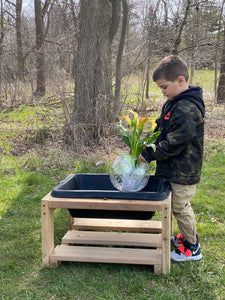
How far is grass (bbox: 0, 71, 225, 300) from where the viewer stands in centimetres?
210

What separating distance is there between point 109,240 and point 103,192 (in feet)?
2.02

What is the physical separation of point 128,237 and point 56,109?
366cm

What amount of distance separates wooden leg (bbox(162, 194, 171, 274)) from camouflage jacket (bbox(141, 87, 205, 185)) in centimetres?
28

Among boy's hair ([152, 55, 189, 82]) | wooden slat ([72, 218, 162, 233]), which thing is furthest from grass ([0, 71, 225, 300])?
boy's hair ([152, 55, 189, 82])

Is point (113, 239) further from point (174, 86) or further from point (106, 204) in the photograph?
point (174, 86)

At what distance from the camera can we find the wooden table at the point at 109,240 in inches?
85.2

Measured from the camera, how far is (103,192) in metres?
2.25

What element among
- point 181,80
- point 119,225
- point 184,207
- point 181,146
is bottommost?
point 119,225

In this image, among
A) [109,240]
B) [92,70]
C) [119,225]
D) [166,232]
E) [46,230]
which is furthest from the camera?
[92,70]

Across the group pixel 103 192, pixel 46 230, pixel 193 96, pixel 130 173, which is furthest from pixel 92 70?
pixel 46 230

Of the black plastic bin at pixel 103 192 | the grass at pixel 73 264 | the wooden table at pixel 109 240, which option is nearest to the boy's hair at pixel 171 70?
the black plastic bin at pixel 103 192

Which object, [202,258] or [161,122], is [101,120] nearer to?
[161,122]

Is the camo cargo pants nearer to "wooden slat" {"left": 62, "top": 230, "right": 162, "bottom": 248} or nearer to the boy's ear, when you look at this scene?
"wooden slat" {"left": 62, "top": 230, "right": 162, "bottom": 248}

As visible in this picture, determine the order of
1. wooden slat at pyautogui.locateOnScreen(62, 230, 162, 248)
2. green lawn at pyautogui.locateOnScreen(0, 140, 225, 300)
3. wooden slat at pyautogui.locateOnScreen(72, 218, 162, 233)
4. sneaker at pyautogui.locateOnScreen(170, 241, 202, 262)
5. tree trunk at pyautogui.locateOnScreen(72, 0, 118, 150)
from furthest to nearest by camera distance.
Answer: tree trunk at pyautogui.locateOnScreen(72, 0, 118, 150), wooden slat at pyautogui.locateOnScreen(72, 218, 162, 233), wooden slat at pyautogui.locateOnScreen(62, 230, 162, 248), sneaker at pyautogui.locateOnScreen(170, 241, 202, 262), green lawn at pyautogui.locateOnScreen(0, 140, 225, 300)
